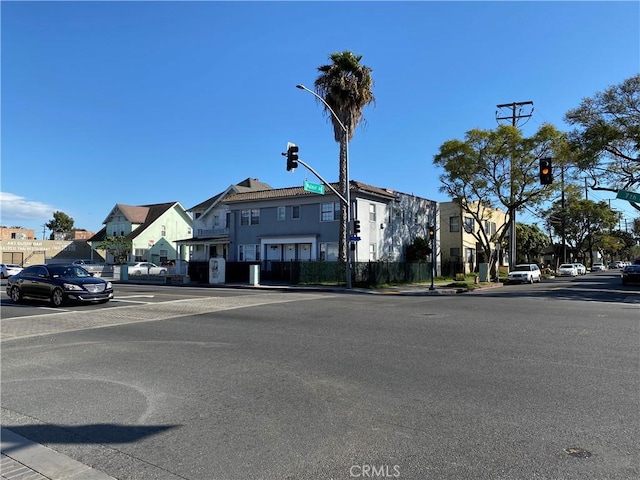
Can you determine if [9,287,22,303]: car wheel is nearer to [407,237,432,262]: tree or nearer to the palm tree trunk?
the palm tree trunk

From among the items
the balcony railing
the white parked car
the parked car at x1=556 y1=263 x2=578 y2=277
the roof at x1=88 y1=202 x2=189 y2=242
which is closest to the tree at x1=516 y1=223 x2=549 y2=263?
the parked car at x1=556 y1=263 x2=578 y2=277

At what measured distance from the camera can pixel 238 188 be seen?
4581cm

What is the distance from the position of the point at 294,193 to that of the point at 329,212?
3.64 m

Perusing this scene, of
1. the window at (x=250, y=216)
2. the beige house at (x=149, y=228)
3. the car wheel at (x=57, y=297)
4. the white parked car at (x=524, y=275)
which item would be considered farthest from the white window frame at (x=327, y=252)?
the beige house at (x=149, y=228)

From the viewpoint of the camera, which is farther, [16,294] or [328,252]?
[328,252]

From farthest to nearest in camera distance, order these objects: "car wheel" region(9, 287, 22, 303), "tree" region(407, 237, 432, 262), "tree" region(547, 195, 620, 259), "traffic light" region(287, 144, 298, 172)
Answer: "tree" region(547, 195, 620, 259) < "tree" region(407, 237, 432, 262) < "traffic light" region(287, 144, 298, 172) < "car wheel" region(9, 287, 22, 303)

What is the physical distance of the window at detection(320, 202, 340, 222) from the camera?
3675 cm

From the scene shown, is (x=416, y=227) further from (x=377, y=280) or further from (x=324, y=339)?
(x=324, y=339)

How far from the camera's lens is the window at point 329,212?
36.8m

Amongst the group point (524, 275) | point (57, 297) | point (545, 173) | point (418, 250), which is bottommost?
point (57, 297)

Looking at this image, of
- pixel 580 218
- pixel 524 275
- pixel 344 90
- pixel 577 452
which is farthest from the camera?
pixel 580 218

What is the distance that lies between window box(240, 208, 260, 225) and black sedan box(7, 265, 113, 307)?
23.2m

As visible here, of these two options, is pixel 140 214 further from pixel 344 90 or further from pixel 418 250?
pixel 344 90

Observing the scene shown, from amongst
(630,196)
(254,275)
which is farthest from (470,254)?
(254,275)
